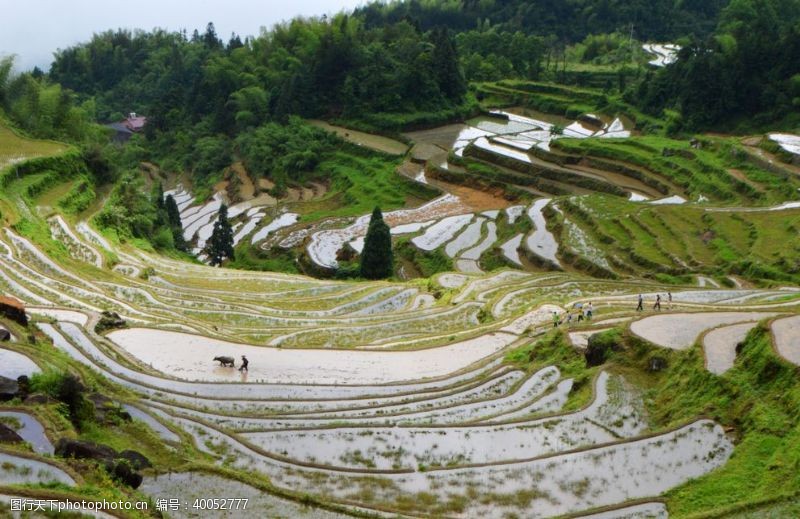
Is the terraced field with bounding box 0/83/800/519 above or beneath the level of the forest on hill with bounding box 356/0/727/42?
beneath

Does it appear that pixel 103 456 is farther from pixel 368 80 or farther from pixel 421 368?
pixel 368 80

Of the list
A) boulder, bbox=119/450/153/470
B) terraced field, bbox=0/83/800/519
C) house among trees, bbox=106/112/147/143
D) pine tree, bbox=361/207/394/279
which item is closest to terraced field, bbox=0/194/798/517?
terraced field, bbox=0/83/800/519

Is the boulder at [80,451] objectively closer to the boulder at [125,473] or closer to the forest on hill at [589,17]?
the boulder at [125,473]

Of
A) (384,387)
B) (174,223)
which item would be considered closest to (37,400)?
(384,387)

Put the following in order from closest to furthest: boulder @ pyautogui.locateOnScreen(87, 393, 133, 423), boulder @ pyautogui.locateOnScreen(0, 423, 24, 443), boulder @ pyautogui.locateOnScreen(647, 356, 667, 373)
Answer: boulder @ pyautogui.locateOnScreen(0, 423, 24, 443) < boulder @ pyautogui.locateOnScreen(87, 393, 133, 423) < boulder @ pyautogui.locateOnScreen(647, 356, 667, 373)

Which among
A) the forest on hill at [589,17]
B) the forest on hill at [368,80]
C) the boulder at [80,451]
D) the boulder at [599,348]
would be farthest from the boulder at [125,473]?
the forest on hill at [589,17]

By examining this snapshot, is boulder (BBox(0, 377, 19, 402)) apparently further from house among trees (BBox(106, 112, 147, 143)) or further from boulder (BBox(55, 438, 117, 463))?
house among trees (BBox(106, 112, 147, 143))
